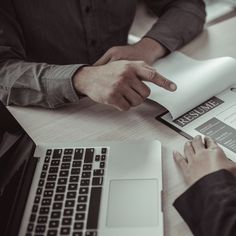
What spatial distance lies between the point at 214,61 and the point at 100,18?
17.8 inches

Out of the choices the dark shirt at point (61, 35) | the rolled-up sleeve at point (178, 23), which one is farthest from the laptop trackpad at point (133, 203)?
the rolled-up sleeve at point (178, 23)

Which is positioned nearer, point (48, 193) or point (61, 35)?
point (48, 193)

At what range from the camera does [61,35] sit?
1.32m

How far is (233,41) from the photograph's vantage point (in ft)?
Answer: 4.17

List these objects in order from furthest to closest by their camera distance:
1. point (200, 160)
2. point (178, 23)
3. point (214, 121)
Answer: point (178, 23)
point (214, 121)
point (200, 160)

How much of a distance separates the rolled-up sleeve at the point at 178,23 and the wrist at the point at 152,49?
0.05ft

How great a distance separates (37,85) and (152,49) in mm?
369

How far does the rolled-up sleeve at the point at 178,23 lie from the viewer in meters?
1.24

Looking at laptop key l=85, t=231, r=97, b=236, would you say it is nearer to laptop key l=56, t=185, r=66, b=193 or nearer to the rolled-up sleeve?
Result: laptop key l=56, t=185, r=66, b=193

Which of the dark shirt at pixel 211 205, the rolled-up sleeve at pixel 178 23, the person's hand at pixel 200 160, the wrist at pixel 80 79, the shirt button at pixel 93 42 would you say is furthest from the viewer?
the shirt button at pixel 93 42

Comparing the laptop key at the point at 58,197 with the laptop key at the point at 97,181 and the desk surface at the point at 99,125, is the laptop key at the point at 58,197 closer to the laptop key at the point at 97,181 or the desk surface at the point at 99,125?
the laptop key at the point at 97,181

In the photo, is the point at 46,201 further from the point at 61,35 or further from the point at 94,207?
the point at 61,35

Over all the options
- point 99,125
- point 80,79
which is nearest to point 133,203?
point 99,125

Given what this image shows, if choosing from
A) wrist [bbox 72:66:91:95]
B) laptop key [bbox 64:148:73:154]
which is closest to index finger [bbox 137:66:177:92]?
wrist [bbox 72:66:91:95]
